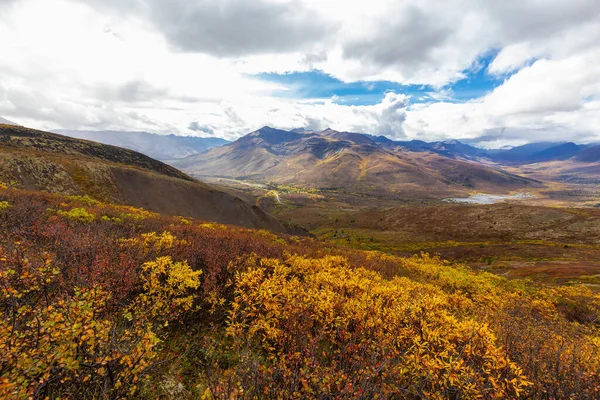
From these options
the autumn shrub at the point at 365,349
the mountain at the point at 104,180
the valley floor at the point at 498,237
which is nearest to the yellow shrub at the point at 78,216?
the autumn shrub at the point at 365,349

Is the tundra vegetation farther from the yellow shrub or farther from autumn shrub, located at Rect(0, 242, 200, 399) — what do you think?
the yellow shrub

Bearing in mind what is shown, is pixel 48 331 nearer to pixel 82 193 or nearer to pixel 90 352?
pixel 90 352

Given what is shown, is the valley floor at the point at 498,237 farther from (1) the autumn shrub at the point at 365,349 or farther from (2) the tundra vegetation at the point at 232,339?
(1) the autumn shrub at the point at 365,349

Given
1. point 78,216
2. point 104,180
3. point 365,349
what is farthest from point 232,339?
point 104,180

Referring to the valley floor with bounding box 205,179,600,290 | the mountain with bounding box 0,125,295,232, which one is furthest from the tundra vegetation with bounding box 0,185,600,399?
the mountain with bounding box 0,125,295,232

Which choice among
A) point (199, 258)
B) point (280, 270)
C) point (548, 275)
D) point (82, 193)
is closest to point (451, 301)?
point (280, 270)
